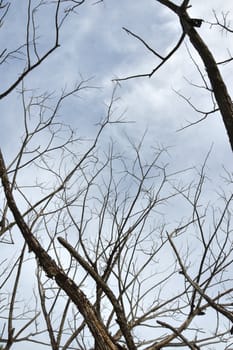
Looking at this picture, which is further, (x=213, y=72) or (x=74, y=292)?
(x=74, y=292)

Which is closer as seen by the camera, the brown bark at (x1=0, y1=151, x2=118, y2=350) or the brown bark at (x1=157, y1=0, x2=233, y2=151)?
the brown bark at (x1=157, y1=0, x2=233, y2=151)

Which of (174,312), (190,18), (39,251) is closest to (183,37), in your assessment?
(190,18)

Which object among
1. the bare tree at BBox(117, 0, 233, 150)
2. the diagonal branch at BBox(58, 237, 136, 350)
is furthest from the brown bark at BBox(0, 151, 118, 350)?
the bare tree at BBox(117, 0, 233, 150)

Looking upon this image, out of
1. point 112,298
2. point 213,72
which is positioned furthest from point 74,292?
point 213,72

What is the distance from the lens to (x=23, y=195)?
184 inches

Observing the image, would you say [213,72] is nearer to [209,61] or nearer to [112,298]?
[209,61]

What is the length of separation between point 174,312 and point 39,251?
11.2ft

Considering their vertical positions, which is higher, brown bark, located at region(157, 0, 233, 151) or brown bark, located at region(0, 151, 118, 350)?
brown bark, located at region(157, 0, 233, 151)

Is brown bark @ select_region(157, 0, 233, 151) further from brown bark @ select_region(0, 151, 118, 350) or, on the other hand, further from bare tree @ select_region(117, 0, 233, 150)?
brown bark @ select_region(0, 151, 118, 350)

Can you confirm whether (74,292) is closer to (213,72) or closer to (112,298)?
(112,298)

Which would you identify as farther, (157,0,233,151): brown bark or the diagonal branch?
the diagonal branch

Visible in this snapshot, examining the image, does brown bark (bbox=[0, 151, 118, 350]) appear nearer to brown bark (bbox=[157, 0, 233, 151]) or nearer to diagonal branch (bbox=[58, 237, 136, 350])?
diagonal branch (bbox=[58, 237, 136, 350])

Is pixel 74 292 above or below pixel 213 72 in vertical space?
below

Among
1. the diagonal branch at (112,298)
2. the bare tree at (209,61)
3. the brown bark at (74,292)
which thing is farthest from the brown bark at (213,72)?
the brown bark at (74,292)
